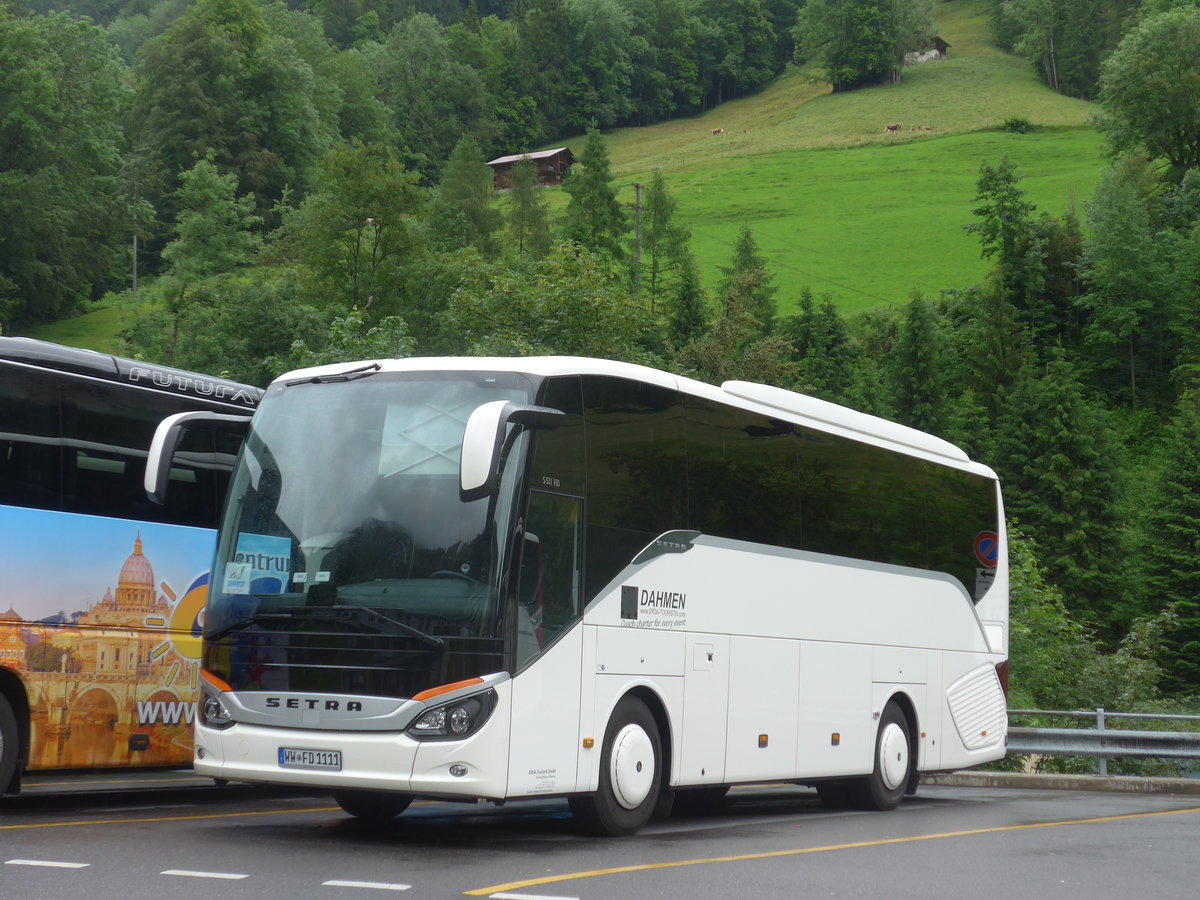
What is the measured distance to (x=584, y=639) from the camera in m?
10.3

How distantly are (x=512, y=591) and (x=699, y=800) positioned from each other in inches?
266

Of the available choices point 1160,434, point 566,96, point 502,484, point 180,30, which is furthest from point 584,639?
point 566,96

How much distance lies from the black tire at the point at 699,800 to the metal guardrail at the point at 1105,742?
5.75 meters

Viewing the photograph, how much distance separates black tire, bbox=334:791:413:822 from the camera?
11180mm

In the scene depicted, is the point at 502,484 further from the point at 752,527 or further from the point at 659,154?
the point at 659,154

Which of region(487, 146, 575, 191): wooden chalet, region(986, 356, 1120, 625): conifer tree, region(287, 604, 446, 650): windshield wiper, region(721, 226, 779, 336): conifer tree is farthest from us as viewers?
region(487, 146, 575, 191): wooden chalet

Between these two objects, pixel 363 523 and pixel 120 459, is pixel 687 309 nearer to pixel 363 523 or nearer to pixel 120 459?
pixel 120 459

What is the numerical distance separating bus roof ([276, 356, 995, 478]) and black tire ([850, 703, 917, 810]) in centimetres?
311

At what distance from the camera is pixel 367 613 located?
954cm

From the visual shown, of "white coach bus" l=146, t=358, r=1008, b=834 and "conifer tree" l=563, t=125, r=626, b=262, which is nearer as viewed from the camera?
"white coach bus" l=146, t=358, r=1008, b=834

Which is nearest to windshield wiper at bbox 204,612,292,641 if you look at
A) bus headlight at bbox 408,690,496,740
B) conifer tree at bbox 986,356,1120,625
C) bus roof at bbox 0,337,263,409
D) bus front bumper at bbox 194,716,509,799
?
bus front bumper at bbox 194,716,509,799

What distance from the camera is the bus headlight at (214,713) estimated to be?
9.99m

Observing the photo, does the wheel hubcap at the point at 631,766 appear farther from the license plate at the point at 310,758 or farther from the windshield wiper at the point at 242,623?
the windshield wiper at the point at 242,623

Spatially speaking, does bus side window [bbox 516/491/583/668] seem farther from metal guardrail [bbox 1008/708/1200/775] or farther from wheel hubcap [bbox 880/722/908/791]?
metal guardrail [bbox 1008/708/1200/775]
